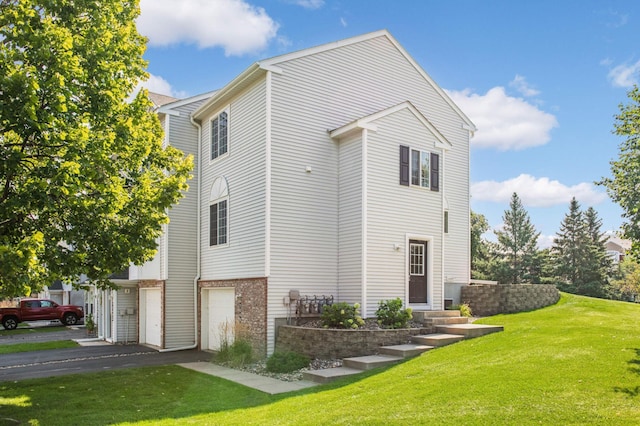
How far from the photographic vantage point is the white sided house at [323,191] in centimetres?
1395

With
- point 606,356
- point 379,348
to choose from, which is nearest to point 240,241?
point 379,348

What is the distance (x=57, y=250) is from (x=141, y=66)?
408 cm

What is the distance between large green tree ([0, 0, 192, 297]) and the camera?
7352 mm

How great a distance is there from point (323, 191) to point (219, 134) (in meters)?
4.49

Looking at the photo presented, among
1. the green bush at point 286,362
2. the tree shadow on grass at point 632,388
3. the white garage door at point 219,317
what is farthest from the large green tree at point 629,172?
the white garage door at point 219,317

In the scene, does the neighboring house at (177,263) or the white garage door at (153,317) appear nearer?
the neighboring house at (177,263)

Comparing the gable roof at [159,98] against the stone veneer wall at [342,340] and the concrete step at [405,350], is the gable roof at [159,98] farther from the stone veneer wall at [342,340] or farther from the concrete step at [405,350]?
the concrete step at [405,350]

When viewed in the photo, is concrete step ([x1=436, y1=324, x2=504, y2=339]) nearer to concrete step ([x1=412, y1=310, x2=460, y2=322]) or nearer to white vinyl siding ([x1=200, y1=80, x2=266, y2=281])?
concrete step ([x1=412, y1=310, x2=460, y2=322])

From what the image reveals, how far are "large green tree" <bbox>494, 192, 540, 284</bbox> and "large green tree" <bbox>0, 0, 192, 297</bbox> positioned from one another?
39306 millimetres

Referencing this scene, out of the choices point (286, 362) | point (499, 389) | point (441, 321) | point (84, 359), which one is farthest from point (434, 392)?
point (84, 359)

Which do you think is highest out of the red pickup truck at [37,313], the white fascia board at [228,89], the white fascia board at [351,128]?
the white fascia board at [228,89]

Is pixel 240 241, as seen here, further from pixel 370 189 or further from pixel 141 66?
pixel 141 66

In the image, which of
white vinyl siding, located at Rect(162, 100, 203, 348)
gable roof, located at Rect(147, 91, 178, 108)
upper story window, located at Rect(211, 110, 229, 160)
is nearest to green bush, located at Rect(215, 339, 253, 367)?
white vinyl siding, located at Rect(162, 100, 203, 348)

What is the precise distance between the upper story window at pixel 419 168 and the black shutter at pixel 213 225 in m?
6.28
